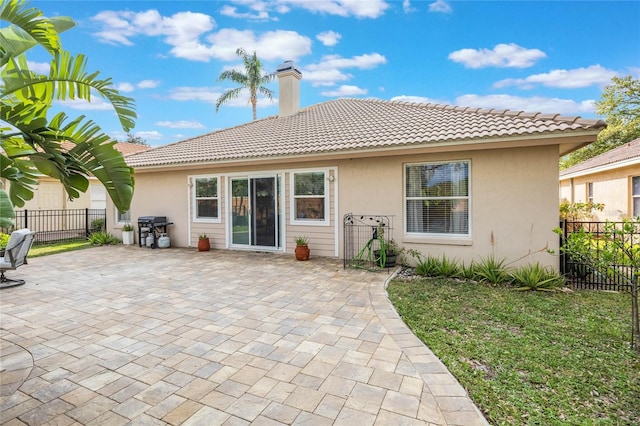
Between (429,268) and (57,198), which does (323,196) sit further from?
(57,198)

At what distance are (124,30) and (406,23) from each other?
8911 millimetres

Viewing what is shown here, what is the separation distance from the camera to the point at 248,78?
2467 cm

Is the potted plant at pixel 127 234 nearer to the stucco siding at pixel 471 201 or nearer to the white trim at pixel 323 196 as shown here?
the stucco siding at pixel 471 201

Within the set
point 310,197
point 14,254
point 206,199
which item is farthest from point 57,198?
point 310,197

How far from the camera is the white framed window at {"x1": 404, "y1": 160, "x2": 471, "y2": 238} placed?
24.6 feet

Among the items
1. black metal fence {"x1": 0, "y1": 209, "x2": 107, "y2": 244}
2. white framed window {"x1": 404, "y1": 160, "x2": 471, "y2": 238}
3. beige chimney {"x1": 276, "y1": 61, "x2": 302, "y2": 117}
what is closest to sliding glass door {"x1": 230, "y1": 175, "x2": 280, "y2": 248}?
white framed window {"x1": 404, "y1": 160, "x2": 471, "y2": 238}

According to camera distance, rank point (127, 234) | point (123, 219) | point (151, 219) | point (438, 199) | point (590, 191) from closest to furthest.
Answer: point (438, 199), point (151, 219), point (127, 234), point (123, 219), point (590, 191)

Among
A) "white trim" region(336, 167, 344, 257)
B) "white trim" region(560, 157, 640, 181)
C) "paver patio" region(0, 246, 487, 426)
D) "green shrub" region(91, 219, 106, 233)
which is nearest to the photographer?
"paver patio" region(0, 246, 487, 426)

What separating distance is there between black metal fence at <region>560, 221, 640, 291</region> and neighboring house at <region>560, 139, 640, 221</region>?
492cm

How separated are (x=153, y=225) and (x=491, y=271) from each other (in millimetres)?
9974

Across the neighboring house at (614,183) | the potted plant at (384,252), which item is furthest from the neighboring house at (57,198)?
the neighboring house at (614,183)

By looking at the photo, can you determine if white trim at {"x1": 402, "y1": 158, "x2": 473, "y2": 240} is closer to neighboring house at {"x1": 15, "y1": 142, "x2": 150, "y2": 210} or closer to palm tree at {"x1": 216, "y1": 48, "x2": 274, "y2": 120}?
neighboring house at {"x1": 15, "y1": 142, "x2": 150, "y2": 210}

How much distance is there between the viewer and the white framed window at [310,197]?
9023mm

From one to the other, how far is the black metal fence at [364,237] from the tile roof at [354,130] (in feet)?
6.01
